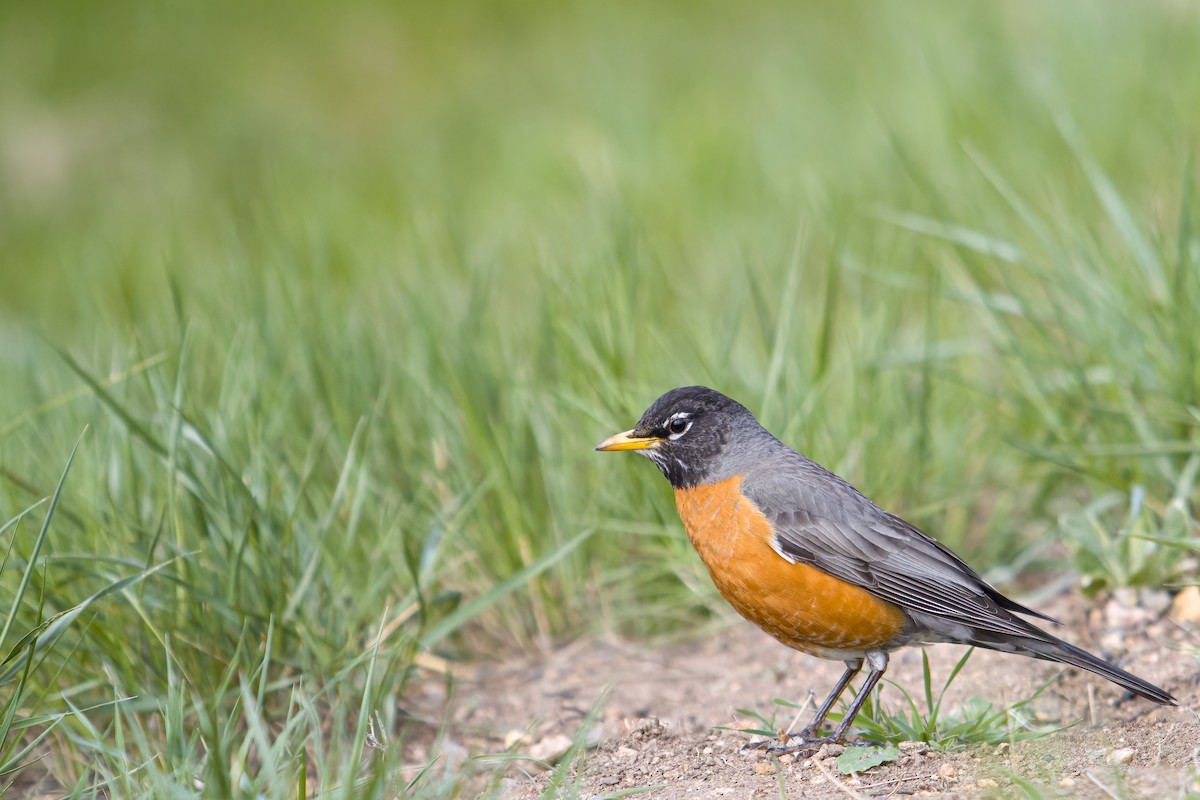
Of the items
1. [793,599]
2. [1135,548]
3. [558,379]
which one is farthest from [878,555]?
[558,379]

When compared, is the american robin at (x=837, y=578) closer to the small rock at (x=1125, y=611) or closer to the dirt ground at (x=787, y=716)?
the dirt ground at (x=787, y=716)

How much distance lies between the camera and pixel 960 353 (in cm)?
535

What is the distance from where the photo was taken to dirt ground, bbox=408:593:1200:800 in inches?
127

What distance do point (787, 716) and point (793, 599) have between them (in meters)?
0.62

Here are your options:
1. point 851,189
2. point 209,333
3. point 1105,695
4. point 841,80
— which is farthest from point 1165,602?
point 841,80

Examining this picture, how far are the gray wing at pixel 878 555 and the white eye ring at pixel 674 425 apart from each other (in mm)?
311

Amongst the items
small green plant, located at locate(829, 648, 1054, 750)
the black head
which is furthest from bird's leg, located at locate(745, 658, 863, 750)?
the black head

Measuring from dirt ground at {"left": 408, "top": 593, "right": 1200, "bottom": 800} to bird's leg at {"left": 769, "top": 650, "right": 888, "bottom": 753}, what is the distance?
0.04m

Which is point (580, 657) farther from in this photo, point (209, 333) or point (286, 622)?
point (209, 333)

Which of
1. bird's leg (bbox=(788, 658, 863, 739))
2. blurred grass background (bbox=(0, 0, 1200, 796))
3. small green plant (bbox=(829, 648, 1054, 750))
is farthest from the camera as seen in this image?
blurred grass background (bbox=(0, 0, 1200, 796))

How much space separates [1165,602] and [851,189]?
A: 11.4 feet

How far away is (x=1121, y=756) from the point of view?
3291 millimetres

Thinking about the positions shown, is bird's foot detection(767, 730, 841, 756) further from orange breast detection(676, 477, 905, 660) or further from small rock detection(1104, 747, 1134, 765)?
small rock detection(1104, 747, 1134, 765)

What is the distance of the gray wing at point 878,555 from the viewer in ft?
12.4
